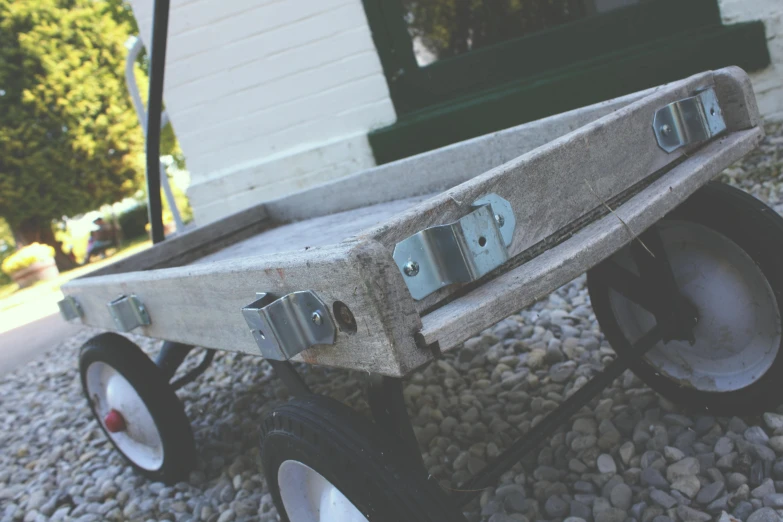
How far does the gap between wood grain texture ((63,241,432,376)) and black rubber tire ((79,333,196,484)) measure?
2.11 feet

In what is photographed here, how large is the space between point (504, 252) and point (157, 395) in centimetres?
129

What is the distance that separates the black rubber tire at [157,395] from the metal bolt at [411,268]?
125cm

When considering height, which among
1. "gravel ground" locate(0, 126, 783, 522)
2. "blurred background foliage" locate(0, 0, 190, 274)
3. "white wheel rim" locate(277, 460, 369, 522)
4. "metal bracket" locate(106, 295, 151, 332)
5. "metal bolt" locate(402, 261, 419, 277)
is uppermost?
"blurred background foliage" locate(0, 0, 190, 274)

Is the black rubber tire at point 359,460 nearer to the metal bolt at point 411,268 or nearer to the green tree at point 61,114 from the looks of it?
the metal bolt at point 411,268

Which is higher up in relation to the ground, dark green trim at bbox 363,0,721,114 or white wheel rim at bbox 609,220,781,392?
dark green trim at bbox 363,0,721,114

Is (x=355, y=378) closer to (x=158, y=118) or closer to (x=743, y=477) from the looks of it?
(x=158, y=118)

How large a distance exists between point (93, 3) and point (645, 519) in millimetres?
16273

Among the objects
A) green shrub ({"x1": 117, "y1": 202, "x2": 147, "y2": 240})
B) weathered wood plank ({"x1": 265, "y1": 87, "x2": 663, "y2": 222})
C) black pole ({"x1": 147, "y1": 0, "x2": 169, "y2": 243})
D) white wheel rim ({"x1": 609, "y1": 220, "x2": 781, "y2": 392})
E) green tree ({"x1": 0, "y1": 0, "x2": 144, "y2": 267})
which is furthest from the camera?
green shrub ({"x1": 117, "y1": 202, "x2": 147, "y2": 240})

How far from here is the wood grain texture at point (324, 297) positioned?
73 cm

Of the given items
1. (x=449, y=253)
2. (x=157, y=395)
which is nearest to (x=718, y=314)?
(x=449, y=253)

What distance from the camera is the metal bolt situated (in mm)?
789

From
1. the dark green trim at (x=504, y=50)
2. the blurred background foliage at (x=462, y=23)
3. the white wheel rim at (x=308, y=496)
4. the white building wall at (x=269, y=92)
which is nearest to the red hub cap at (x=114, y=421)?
the white wheel rim at (x=308, y=496)

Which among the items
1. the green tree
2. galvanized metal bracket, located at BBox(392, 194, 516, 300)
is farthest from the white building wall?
the green tree

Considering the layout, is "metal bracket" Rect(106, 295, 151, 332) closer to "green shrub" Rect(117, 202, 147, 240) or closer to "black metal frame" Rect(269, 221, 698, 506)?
"black metal frame" Rect(269, 221, 698, 506)
